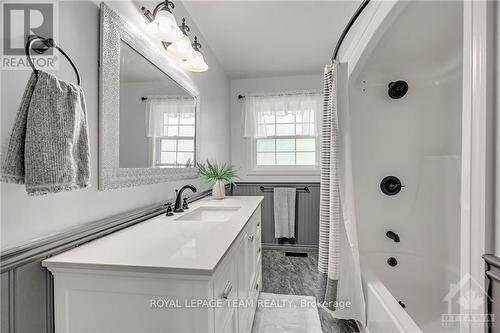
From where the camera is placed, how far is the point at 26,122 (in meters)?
0.66

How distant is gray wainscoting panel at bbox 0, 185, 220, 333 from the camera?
2.21 feet

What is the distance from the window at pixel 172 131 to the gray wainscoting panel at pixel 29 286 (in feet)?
2.54

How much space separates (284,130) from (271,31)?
137 cm

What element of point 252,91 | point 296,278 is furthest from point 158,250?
point 252,91

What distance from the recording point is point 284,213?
127 inches

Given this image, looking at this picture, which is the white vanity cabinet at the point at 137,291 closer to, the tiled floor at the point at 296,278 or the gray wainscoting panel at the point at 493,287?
the gray wainscoting panel at the point at 493,287

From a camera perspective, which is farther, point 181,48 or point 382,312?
point 181,48

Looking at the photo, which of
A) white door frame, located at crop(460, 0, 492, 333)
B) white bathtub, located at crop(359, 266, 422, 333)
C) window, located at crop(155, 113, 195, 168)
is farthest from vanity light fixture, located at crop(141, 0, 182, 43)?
white bathtub, located at crop(359, 266, 422, 333)

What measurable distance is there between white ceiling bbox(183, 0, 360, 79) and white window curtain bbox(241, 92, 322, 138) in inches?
14.7

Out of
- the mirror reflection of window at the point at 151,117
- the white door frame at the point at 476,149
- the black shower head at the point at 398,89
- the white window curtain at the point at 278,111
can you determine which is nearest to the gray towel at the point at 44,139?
the mirror reflection of window at the point at 151,117

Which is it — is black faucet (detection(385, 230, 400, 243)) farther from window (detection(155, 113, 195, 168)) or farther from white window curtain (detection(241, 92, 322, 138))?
window (detection(155, 113, 195, 168))

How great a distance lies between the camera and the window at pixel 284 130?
129 inches

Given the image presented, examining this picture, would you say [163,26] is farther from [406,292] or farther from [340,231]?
[406,292]

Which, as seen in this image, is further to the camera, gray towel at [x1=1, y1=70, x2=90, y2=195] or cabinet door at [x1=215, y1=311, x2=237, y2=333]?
cabinet door at [x1=215, y1=311, x2=237, y2=333]
